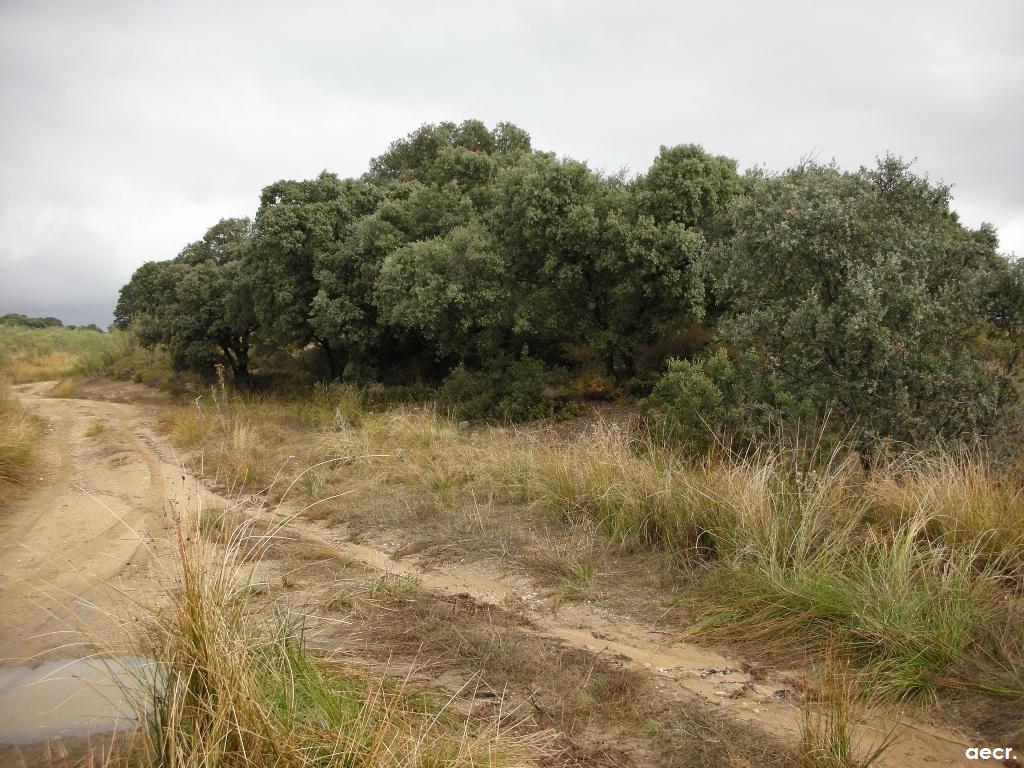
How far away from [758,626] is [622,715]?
4.25 ft

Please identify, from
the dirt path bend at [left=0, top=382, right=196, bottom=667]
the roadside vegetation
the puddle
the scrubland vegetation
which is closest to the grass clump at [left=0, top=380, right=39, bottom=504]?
A: the dirt path bend at [left=0, top=382, right=196, bottom=667]

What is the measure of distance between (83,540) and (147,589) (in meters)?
2.19

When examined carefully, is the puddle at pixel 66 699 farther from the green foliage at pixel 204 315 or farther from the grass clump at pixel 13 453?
the green foliage at pixel 204 315

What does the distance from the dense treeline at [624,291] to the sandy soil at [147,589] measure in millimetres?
3401

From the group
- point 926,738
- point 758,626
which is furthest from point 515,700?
point 926,738

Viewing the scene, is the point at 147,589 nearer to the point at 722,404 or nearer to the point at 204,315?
the point at 722,404

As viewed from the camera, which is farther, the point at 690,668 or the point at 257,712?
the point at 690,668

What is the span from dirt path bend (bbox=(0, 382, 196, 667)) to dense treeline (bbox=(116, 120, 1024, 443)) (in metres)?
5.97

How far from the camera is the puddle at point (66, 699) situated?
3.55 metres

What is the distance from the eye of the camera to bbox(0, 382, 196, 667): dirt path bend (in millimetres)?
4895

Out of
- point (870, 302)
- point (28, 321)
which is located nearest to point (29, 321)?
point (28, 321)

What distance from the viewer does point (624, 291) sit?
1448 centimetres

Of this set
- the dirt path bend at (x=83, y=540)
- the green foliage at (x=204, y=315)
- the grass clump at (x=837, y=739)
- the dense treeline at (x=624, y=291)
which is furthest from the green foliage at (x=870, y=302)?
the green foliage at (x=204, y=315)

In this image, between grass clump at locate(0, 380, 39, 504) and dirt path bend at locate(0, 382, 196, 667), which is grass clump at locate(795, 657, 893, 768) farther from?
grass clump at locate(0, 380, 39, 504)
